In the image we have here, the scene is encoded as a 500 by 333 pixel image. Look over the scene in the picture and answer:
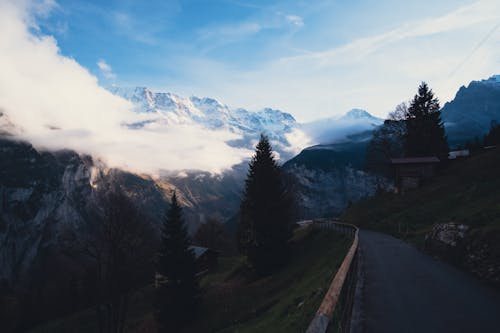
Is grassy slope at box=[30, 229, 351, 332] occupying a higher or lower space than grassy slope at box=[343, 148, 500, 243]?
lower

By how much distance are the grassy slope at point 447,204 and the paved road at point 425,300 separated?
3519 millimetres

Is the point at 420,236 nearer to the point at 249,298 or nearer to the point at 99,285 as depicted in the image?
the point at 249,298

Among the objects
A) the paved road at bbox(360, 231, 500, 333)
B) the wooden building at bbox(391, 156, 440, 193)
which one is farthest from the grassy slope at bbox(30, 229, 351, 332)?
the wooden building at bbox(391, 156, 440, 193)

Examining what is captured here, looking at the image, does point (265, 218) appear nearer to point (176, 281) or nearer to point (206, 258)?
point (176, 281)

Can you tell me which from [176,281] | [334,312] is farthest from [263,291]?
[334,312]

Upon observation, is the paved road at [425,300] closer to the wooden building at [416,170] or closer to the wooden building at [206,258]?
the wooden building at [416,170]

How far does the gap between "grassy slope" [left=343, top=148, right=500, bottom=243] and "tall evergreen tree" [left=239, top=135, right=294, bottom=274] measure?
12088 millimetres

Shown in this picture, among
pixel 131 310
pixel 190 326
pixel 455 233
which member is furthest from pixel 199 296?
pixel 455 233

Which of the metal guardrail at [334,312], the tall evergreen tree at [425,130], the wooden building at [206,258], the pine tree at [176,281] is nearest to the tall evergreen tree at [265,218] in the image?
the pine tree at [176,281]

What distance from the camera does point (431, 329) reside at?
7.82 meters

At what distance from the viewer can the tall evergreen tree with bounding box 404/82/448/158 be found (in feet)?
199

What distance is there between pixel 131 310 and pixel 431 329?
5170cm

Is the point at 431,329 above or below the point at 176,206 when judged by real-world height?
below

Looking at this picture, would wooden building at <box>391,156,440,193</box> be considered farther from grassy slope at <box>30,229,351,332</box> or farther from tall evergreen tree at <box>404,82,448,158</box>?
grassy slope at <box>30,229,351,332</box>
